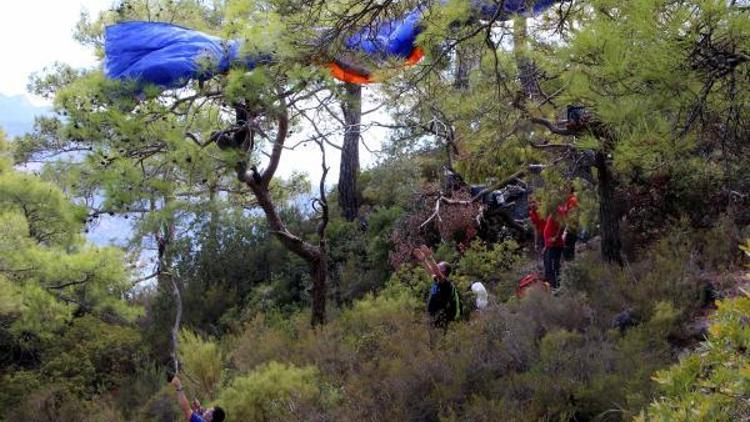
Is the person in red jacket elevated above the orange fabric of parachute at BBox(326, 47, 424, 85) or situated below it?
below

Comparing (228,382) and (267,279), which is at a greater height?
(267,279)

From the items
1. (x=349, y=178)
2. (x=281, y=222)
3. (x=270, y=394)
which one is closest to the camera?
(x=270, y=394)

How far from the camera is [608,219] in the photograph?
8859mm

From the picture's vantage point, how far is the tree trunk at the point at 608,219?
8.57m

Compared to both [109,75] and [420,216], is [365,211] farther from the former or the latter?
[109,75]

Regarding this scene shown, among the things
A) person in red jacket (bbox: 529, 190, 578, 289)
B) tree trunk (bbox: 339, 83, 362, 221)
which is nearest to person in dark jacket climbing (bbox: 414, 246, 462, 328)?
person in red jacket (bbox: 529, 190, 578, 289)

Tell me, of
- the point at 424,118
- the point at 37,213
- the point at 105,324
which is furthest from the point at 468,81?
the point at 105,324

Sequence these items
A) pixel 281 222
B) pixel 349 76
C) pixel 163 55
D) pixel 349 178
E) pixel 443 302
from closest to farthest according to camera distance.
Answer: pixel 443 302 < pixel 163 55 < pixel 349 76 < pixel 281 222 < pixel 349 178

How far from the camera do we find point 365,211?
14680mm

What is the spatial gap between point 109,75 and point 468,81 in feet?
13.1

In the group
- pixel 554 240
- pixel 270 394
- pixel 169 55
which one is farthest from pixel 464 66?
pixel 270 394

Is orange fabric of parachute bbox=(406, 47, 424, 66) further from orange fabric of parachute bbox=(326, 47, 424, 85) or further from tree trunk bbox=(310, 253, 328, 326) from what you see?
tree trunk bbox=(310, 253, 328, 326)

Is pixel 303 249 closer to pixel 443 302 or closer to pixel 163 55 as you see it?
pixel 443 302

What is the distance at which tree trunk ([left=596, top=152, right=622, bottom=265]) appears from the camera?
8.57 m
